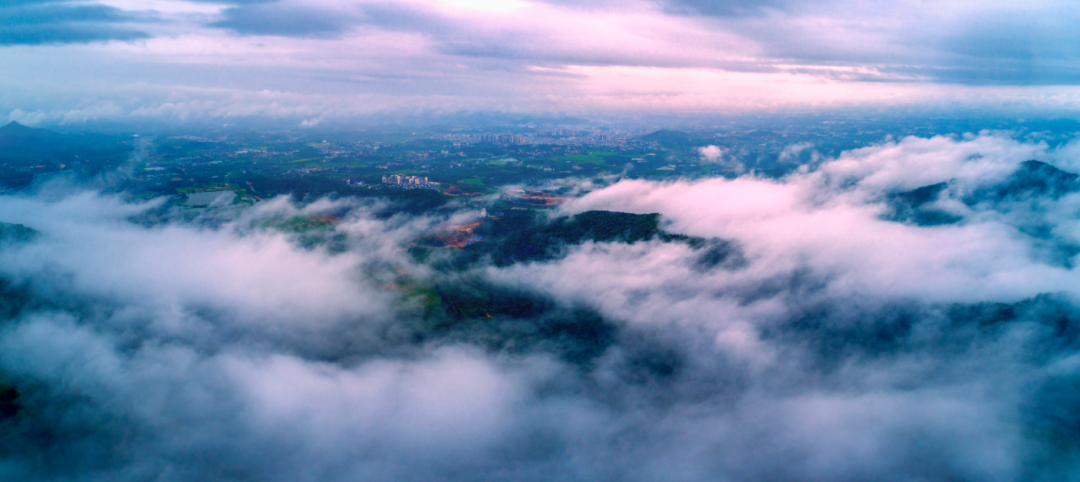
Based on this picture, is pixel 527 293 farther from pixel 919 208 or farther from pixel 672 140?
pixel 672 140

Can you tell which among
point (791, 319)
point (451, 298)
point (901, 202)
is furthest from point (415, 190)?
point (901, 202)

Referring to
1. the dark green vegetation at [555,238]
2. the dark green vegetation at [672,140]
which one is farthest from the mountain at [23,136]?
the dark green vegetation at [672,140]

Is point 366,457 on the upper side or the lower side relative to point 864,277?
lower

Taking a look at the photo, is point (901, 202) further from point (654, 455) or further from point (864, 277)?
point (654, 455)

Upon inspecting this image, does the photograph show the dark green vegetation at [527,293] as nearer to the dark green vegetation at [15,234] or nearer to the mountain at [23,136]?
the dark green vegetation at [15,234]

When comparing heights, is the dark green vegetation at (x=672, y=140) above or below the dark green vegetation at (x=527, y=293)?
above

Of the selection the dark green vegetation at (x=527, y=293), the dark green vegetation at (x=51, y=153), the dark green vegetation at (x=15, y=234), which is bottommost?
the dark green vegetation at (x=527, y=293)

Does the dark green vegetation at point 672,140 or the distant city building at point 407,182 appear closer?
the distant city building at point 407,182

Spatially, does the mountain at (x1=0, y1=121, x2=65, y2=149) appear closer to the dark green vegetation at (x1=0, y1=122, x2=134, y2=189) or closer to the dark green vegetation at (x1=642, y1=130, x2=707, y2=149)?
the dark green vegetation at (x1=0, y1=122, x2=134, y2=189)

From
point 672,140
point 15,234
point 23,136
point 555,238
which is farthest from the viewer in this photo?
point 672,140

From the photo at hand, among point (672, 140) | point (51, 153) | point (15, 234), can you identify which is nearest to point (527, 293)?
point (15, 234)

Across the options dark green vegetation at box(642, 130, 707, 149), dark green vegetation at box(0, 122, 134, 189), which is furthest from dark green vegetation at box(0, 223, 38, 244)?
dark green vegetation at box(642, 130, 707, 149)
